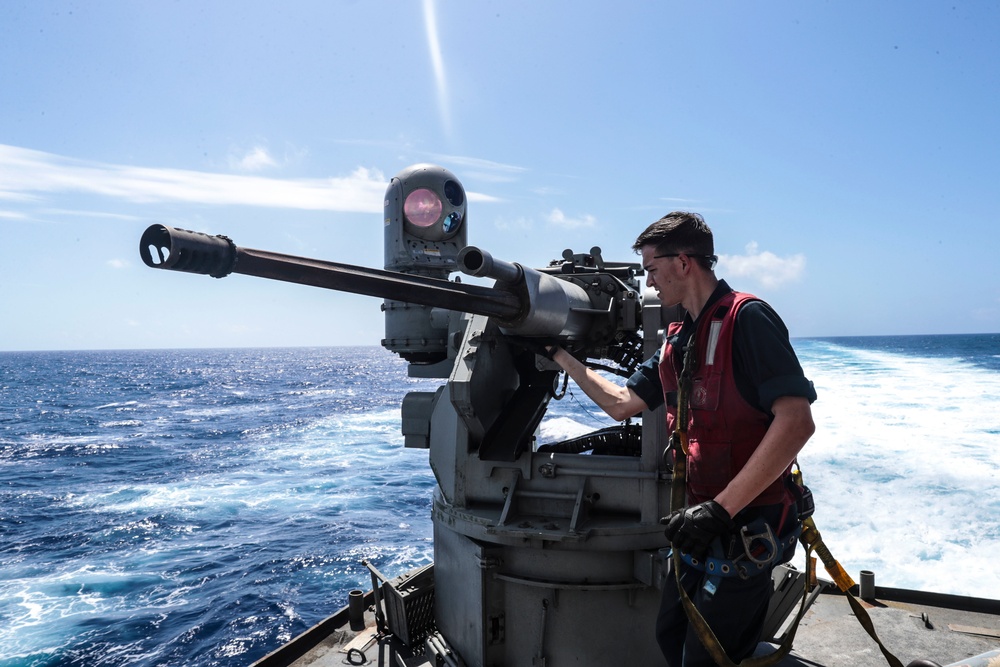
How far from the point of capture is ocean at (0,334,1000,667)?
13344mm

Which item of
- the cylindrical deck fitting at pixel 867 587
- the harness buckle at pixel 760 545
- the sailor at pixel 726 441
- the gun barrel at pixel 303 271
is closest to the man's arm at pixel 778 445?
the sailor at pixel 726 441

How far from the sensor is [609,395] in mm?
3576

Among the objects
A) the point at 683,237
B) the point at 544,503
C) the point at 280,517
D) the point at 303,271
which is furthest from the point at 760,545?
the point at 280,517

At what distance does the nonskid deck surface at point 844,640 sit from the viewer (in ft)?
21.9

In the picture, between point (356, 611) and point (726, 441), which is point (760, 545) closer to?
point (726, 441)

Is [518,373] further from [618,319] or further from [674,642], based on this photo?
[674,642]

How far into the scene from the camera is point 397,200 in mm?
7262

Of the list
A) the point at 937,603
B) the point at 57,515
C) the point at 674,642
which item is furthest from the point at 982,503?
the point at 57,515

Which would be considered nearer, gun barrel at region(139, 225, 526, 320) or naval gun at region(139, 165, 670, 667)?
gun barrel at region(139, 225, 526, 320)

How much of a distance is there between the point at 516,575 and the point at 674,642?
228 cm

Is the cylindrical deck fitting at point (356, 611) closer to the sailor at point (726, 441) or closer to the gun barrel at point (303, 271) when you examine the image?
the gun barrel at point (303, 271)

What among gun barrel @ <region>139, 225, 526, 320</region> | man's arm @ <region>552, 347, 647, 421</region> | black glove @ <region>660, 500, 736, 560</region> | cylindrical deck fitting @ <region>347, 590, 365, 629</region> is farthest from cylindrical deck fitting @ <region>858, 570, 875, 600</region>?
black glove @ <region>660, 500, 736, 560</region>

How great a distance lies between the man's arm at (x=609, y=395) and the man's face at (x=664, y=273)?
67cm

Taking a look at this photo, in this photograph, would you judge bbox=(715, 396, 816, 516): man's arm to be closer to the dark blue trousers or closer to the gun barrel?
the dark blue trousers
